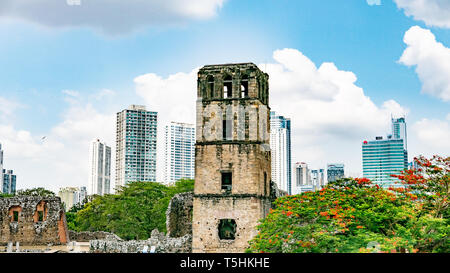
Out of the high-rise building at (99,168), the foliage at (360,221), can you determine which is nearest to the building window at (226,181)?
the foliage at (360,221)

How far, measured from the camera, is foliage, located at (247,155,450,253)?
58.3 feet

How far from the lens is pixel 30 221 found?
37.2 metres

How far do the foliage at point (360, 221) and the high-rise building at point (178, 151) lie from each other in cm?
5997

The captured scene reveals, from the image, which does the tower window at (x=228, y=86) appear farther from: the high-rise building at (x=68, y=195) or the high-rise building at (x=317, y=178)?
the high-rise building at (x=317, y=178)

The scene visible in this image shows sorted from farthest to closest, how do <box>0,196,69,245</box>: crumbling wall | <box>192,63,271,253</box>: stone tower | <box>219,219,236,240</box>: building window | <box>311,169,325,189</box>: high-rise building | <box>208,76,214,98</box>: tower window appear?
<box>311,169,325,189</box>: high-rise building < <box>0,196,69,245</box>: crumbling wall < <box>208,76,214,98</box>: tower window < <box>219,219,236,240</box>: building window < <box>192,63,271,253</box>: stone tower

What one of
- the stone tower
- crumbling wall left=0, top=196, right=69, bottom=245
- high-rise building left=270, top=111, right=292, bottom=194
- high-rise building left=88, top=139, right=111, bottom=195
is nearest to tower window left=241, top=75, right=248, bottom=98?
the stone tower

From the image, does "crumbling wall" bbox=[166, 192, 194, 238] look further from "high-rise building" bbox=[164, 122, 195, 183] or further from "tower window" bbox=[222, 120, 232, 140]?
"high-rise building" bbox=[164, 122, 195, 183]

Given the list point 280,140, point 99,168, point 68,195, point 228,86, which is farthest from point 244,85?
point 68,195

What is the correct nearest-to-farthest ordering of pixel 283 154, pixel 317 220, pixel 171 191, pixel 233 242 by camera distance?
pixel 317 220 → pixel 233 242 → pixel 171 191 → pixel 283 154

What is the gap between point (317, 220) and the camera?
20.5m

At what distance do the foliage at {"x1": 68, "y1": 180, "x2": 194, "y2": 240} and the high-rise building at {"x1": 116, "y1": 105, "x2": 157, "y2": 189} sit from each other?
18120 mm
